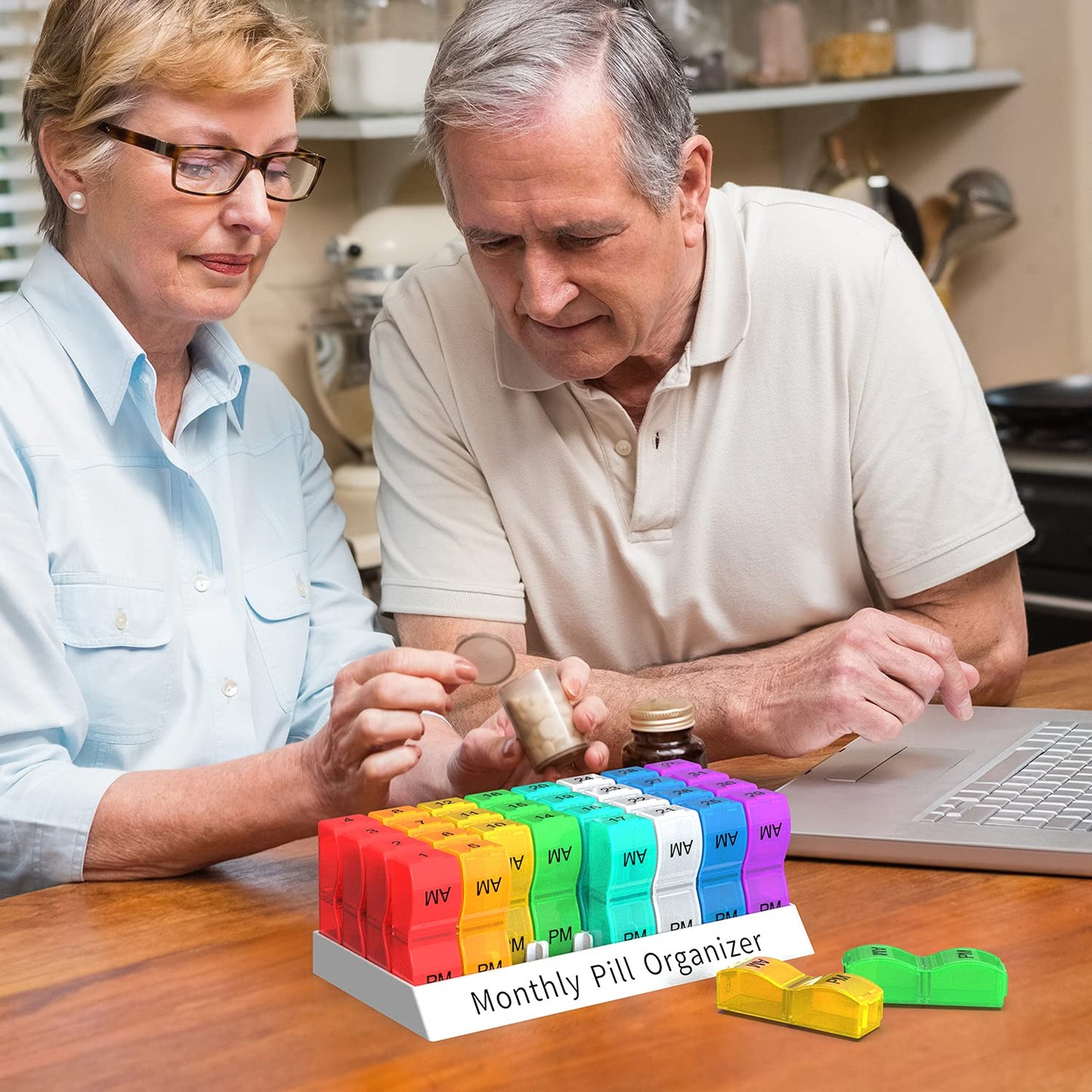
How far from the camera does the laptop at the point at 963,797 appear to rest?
1.09 metres

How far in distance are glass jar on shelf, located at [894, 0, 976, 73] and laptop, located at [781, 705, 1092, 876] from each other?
210 centimetres

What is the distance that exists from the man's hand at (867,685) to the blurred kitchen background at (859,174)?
126cm

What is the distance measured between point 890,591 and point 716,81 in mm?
1618

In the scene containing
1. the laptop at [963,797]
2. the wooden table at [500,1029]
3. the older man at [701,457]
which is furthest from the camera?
the older man at [701,457]

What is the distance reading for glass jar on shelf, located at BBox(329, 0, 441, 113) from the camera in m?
2.47

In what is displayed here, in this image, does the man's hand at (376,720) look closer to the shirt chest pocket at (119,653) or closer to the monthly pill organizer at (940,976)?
the shirt chest pocket at (119,653)

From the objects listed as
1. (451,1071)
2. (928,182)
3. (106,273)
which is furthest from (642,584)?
(928,182)

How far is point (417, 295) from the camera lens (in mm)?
1741

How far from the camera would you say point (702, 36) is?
9.64ft

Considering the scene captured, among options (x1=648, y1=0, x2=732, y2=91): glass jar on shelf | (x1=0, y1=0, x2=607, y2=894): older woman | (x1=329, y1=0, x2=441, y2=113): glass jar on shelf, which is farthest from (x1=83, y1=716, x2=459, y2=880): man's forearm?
(x1=648, y1=0, x2=732, y2=91): glass jar on shelf

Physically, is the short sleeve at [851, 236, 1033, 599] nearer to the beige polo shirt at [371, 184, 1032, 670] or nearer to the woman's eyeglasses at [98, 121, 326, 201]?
the beige polo shirt at [371, 184, 1032, 670]

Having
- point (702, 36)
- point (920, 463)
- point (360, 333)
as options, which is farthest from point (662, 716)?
point (702, 36)

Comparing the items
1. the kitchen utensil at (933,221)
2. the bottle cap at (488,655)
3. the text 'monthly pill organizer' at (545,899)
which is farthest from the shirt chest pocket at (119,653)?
the kitchen utensil at (933,221)

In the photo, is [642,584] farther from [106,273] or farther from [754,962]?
[754,962]
